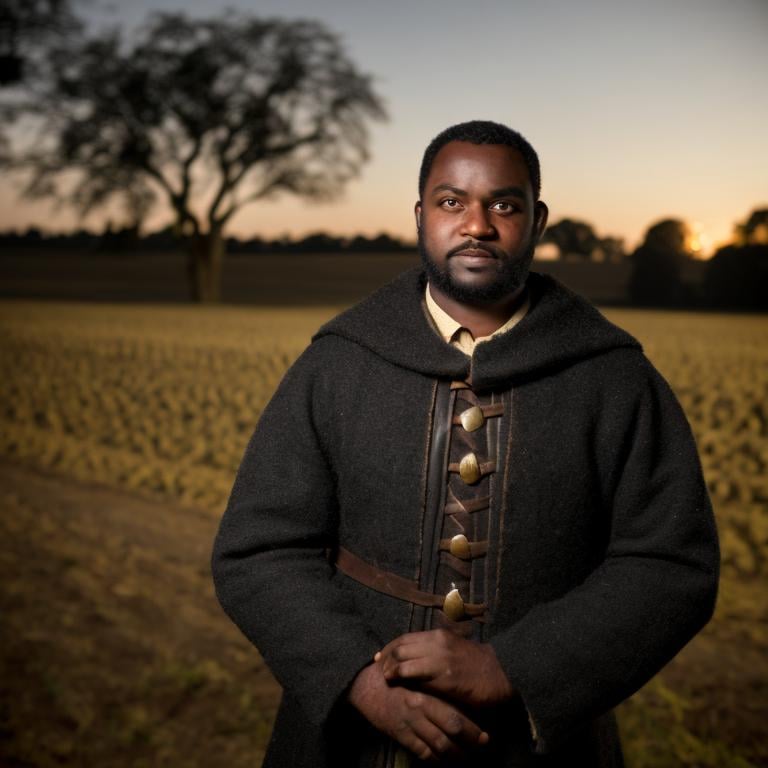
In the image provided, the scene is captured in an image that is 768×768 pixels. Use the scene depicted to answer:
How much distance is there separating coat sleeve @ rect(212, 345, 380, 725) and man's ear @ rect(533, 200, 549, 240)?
444 mm

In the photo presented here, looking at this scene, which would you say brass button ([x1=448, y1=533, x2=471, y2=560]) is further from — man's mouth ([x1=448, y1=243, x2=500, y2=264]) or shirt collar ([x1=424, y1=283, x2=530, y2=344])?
man's mouth ([x1=448, y1=243, x2=500, y2=264])

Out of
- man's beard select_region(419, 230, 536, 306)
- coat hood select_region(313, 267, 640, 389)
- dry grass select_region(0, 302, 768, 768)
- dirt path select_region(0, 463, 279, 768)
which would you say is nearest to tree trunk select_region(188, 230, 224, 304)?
dry grass select_region(0, 302, 768, 768)

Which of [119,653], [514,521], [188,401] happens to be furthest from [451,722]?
[188,401]

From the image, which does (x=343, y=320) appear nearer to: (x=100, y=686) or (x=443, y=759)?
(x=443, y=759)

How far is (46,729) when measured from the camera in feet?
9.91

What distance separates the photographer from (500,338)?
1374mm

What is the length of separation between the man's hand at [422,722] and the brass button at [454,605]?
15cm

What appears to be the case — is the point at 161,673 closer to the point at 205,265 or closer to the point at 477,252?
the point at 477,252

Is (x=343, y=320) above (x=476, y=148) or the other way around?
the other way around

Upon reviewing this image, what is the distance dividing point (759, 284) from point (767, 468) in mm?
26326

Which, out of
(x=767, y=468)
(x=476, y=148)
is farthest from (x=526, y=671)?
(x=767, y=468)

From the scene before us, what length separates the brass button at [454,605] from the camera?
4.40ft

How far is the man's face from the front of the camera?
1314 millimetres

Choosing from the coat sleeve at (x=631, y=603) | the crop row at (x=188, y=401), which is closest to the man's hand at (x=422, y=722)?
the coat sleeve at (x=631, y=603)
